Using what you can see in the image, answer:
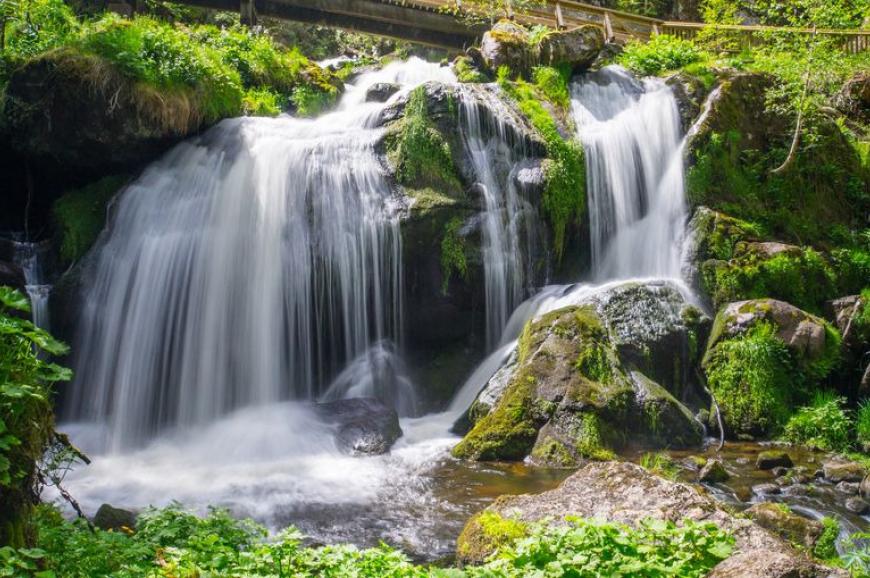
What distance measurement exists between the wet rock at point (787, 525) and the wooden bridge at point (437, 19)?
14647 mm

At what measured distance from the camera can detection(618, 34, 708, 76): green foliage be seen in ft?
49.0

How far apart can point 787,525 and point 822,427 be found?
3.93 meters

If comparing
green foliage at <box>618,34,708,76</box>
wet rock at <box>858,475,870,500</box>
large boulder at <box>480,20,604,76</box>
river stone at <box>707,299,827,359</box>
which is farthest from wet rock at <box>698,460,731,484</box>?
green foliage at <box>618,34,708,76</box>

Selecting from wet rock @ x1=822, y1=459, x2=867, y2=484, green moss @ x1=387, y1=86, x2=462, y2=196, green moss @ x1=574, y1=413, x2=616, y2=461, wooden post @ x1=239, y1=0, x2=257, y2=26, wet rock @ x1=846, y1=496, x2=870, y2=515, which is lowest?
wet rock @ x1=846, y1=496, x2=870, y2=515

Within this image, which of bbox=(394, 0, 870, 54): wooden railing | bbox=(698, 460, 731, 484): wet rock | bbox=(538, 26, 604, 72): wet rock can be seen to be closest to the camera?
bbox=(698, 460, 731, 484): wet rock

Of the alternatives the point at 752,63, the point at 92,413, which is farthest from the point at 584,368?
the point at 752,63

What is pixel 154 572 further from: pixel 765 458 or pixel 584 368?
pixel 765 458

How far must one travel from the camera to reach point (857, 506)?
6.16m

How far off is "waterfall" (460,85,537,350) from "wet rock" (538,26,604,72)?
287 cm

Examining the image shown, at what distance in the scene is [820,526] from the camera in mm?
5254

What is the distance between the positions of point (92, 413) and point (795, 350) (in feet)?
29.9

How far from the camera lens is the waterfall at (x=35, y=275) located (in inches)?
391

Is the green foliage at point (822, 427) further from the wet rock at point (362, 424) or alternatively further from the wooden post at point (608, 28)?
the wooden post at point (608, 28)

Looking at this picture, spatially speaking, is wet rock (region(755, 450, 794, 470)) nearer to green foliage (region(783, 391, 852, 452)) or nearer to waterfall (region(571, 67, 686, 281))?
green foliage (region(783, 391, 852, 452))
